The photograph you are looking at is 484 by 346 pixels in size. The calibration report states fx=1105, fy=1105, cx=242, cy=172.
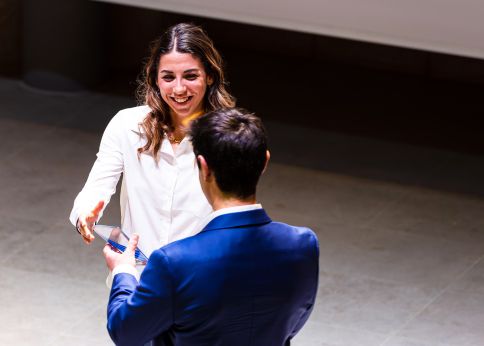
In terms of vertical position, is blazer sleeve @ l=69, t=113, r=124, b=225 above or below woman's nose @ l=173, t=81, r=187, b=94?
below

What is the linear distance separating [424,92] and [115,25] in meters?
2.67

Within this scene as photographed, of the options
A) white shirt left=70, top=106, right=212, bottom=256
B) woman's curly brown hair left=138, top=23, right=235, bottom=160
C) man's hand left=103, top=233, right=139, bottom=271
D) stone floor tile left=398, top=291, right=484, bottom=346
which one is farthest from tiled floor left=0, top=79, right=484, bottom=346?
man's hand left=103, top=233, right=139, bottom=271

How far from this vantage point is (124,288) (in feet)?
9.21

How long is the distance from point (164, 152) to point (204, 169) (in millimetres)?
808

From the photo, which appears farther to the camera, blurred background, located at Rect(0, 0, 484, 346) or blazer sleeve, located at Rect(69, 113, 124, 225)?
blurred background, located at Rect(0, 0, 484, 346)

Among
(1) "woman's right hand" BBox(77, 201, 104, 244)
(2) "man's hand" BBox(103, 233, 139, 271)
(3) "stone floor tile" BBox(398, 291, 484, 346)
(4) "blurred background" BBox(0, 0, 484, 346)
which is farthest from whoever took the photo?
(4) "blurred background" BBox(0, 0, 484, 346)

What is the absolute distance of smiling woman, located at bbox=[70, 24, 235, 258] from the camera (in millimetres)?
3473

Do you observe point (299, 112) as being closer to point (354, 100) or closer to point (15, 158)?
point (354, 100)

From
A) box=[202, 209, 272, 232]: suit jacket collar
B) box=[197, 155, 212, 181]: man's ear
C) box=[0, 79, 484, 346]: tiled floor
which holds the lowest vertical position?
box=[0, 79, 484, 346]: tiled floor

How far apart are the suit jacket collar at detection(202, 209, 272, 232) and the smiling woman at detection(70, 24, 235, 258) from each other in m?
0.73

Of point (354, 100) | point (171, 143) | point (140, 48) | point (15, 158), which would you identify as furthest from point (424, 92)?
point (171, 143)

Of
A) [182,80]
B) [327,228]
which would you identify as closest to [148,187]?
[182,80]

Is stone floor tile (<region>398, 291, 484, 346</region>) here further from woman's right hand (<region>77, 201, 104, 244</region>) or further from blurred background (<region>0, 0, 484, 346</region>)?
woman's right hand (<region>77, 201, 104, 244</region>)

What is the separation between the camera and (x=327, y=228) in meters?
6.64
